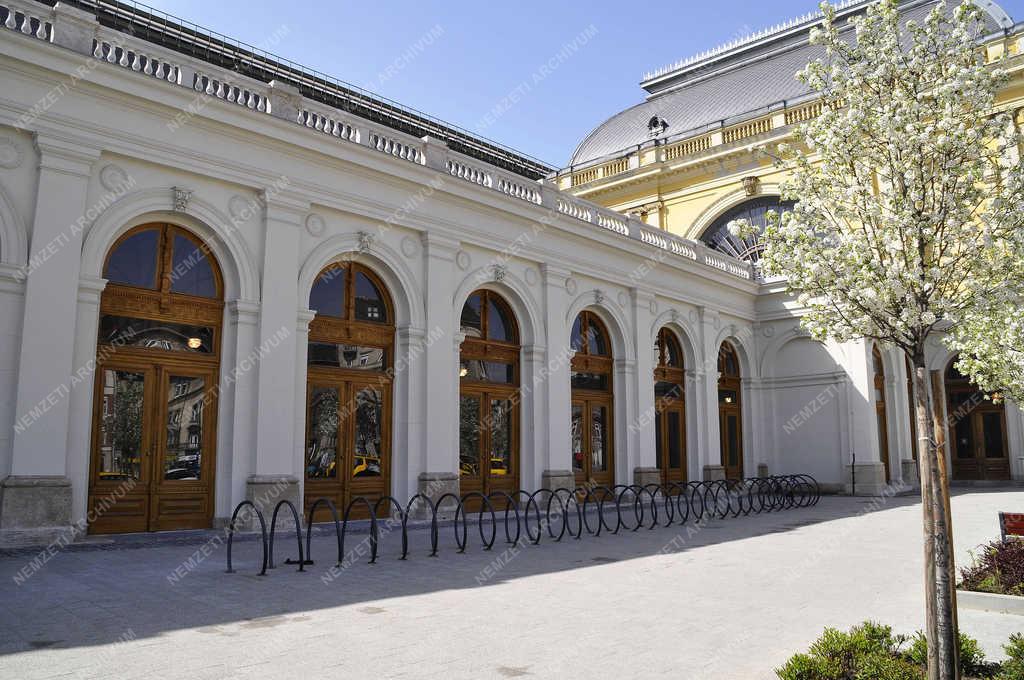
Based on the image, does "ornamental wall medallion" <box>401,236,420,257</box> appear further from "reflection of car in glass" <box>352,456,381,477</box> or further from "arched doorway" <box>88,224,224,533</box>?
"reflection of car in glass" <box>352,456,381,477</box>

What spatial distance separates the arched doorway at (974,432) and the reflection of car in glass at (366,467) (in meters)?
22.5

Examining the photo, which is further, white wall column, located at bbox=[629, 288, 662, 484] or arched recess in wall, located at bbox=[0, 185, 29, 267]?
white wall column, located at bbox=[629, 288, 662, 484]

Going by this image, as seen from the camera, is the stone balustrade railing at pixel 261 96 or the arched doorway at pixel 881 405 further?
the arched doorway at pixel 881 405

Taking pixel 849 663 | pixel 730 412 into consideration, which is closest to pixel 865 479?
pixel 730 412

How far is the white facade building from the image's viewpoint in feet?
36.8

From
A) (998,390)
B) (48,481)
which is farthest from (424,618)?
(998,390)

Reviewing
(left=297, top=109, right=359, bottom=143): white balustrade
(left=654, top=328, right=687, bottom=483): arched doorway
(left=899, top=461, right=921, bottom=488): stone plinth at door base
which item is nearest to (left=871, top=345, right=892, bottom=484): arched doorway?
(left=899, top=461, right=921, bottom=488): stone plinth at door base

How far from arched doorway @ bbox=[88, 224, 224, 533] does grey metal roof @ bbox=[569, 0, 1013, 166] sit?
79.8 feet

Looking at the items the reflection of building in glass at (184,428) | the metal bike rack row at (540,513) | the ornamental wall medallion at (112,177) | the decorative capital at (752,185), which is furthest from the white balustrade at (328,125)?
the decorative capital at (752,185)

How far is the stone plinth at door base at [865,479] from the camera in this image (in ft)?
76.8

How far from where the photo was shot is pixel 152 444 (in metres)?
12.3

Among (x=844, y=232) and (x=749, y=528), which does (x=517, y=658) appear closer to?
(x=844, y=232)

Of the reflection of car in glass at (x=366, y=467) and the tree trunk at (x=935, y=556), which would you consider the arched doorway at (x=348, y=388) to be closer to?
the reflection of car in glass at (x=366, y=467)

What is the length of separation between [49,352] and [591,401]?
41.9ft
